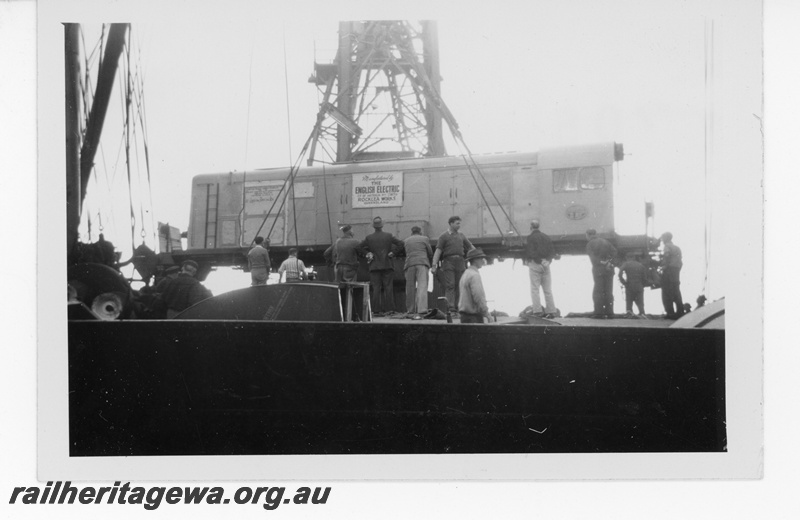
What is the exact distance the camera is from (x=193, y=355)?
4465mm

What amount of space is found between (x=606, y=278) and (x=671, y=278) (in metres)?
0.81

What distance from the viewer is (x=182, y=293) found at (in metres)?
5.98

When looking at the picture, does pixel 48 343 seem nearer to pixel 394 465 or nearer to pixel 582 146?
pixel 394 465

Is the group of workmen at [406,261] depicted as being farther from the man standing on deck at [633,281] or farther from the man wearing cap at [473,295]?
the man standing on deck at [633,281]

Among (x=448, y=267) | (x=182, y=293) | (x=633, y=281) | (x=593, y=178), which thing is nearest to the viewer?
(x=182, y=293)

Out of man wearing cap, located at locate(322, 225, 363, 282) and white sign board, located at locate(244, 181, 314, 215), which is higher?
white sign board, located at locate(244, 181, 314, 215)

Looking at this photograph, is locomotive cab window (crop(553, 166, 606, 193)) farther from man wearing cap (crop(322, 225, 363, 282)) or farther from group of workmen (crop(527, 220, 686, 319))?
man wearing cap (crop(322, 225, 363, 282))

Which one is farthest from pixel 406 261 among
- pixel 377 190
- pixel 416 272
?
pixel 377 190

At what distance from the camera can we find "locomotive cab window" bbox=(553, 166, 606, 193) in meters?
11.3

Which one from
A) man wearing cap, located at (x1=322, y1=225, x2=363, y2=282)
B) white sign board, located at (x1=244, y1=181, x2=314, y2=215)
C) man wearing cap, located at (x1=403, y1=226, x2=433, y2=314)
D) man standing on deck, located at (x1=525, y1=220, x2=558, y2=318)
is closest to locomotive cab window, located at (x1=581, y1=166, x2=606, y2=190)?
man standing on deck, located at (x1=525, y1=220, x2=558, y2=318)

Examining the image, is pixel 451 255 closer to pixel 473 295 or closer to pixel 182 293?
pixel 473 295

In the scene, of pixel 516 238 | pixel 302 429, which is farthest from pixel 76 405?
pixel 516 238

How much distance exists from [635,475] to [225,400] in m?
2.68

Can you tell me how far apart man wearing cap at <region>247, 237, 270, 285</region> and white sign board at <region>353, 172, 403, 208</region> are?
309 cm
